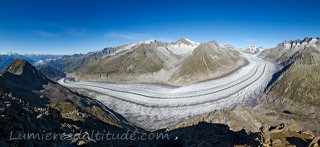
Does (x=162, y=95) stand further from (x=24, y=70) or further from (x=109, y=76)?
(x=109, y=76)

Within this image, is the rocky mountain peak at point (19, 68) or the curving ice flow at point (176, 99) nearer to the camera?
the rocky mountain peak at point (19, 68)

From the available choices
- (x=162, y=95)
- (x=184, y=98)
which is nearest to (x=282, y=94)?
(x=184, y=98)

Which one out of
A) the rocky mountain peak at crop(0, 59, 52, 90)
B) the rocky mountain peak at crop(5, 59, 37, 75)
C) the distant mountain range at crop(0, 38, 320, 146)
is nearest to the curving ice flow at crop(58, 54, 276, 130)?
the distant mountain range at crop(0, 38, 320, 146)

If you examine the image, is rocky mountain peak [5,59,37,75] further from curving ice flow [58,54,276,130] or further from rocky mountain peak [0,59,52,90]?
curving ice flow [58,54,276,130]

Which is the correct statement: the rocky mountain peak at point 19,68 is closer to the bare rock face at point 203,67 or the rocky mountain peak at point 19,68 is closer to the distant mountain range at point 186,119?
the distant mountain range at point 186,119

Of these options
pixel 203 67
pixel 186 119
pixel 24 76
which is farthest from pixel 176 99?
pixel 203 67

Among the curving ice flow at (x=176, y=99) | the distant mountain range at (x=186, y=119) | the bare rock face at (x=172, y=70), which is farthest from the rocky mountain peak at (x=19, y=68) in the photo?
the bare rock face at (x=172, y=70)

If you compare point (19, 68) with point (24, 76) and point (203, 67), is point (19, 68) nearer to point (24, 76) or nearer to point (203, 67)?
point (24, 76)

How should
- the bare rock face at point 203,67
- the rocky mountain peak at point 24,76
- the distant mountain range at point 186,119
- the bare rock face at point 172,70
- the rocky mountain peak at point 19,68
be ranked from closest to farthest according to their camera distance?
the distant mountain range at point 186,119 → the rocky mountain peak at point 24,76 → the rocky mountain peak at point 19,68 → the bare rock face at point 203,67 → the bare rock face at point 172,70

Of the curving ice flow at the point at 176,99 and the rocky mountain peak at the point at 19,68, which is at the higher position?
the rocky mountain peak at the point at 19,68

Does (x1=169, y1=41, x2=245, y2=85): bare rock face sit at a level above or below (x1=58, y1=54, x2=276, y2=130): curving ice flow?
above
